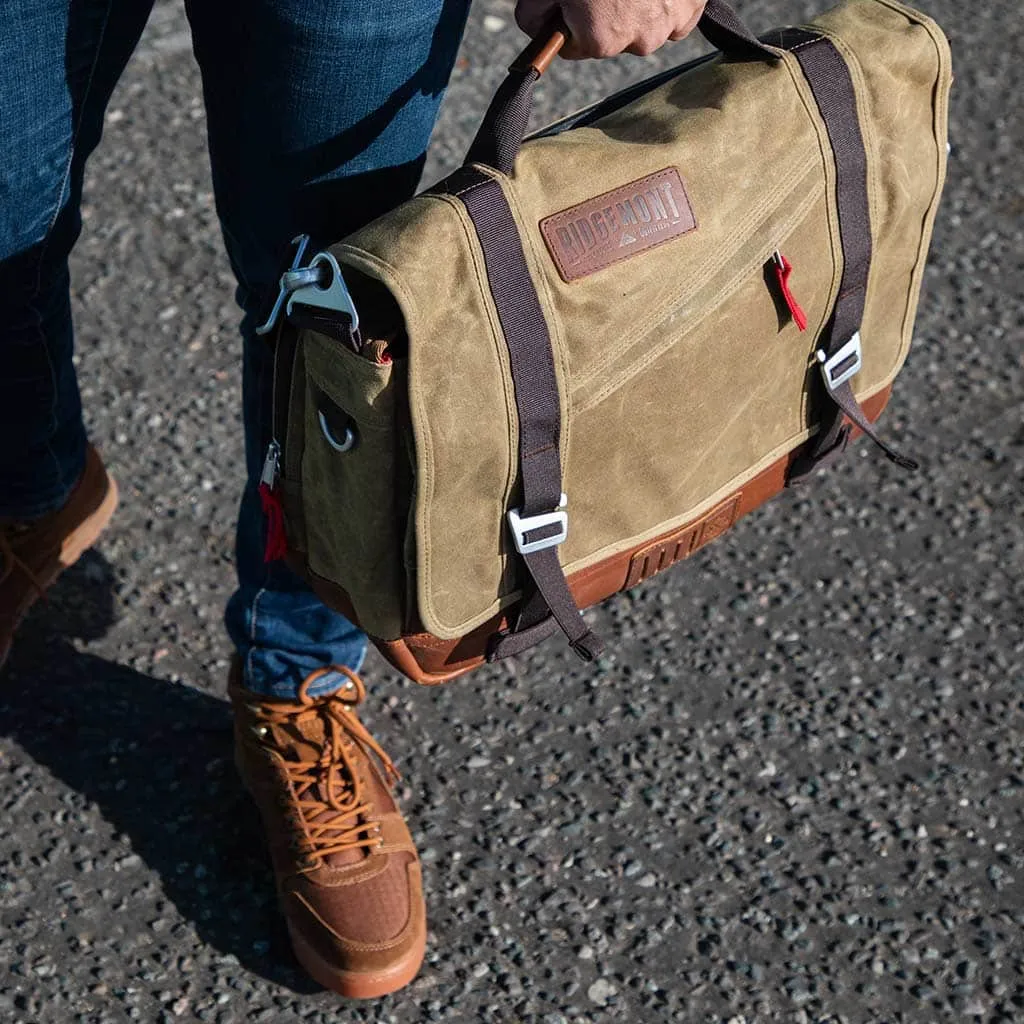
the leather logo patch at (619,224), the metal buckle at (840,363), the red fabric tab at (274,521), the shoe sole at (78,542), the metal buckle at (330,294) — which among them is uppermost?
the metal buckle at (330,294)

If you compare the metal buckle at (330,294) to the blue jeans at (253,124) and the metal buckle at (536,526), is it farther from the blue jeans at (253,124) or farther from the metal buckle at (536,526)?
the metal buckle at (536,526)

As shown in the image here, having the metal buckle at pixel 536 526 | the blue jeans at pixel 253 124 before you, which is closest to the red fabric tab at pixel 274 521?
the blue jeans at pixel 253 124

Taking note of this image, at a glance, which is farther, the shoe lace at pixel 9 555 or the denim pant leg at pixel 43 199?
the shoe lace at pixel 9 555

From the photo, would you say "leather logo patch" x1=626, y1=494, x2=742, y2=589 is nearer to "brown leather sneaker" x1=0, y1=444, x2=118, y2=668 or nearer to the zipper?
the zipper

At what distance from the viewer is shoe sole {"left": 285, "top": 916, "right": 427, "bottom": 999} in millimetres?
1899

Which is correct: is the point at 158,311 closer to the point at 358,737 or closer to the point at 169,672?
the point at 169,672

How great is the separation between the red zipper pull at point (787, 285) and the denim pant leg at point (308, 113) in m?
0.45

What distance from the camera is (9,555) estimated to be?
227cm

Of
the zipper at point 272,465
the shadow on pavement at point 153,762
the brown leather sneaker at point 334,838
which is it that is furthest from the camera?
the shadow on pavement at point 153,762

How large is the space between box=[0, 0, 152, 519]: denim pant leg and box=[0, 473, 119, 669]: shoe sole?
152 mm

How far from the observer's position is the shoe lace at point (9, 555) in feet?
7.43

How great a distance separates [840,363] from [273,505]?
750mm

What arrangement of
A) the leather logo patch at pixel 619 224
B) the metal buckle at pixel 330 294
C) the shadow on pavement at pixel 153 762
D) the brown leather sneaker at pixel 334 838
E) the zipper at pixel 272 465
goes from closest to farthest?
the metal buckle at pixel 330 294 < the leather logo patch at pixel 619 224 < the zipper at pixel 272 465 < the brown leather sneaker at pixel 334 838 < the shadow on pavement at pixel 153 762

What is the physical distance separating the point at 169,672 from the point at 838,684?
3.70ft
